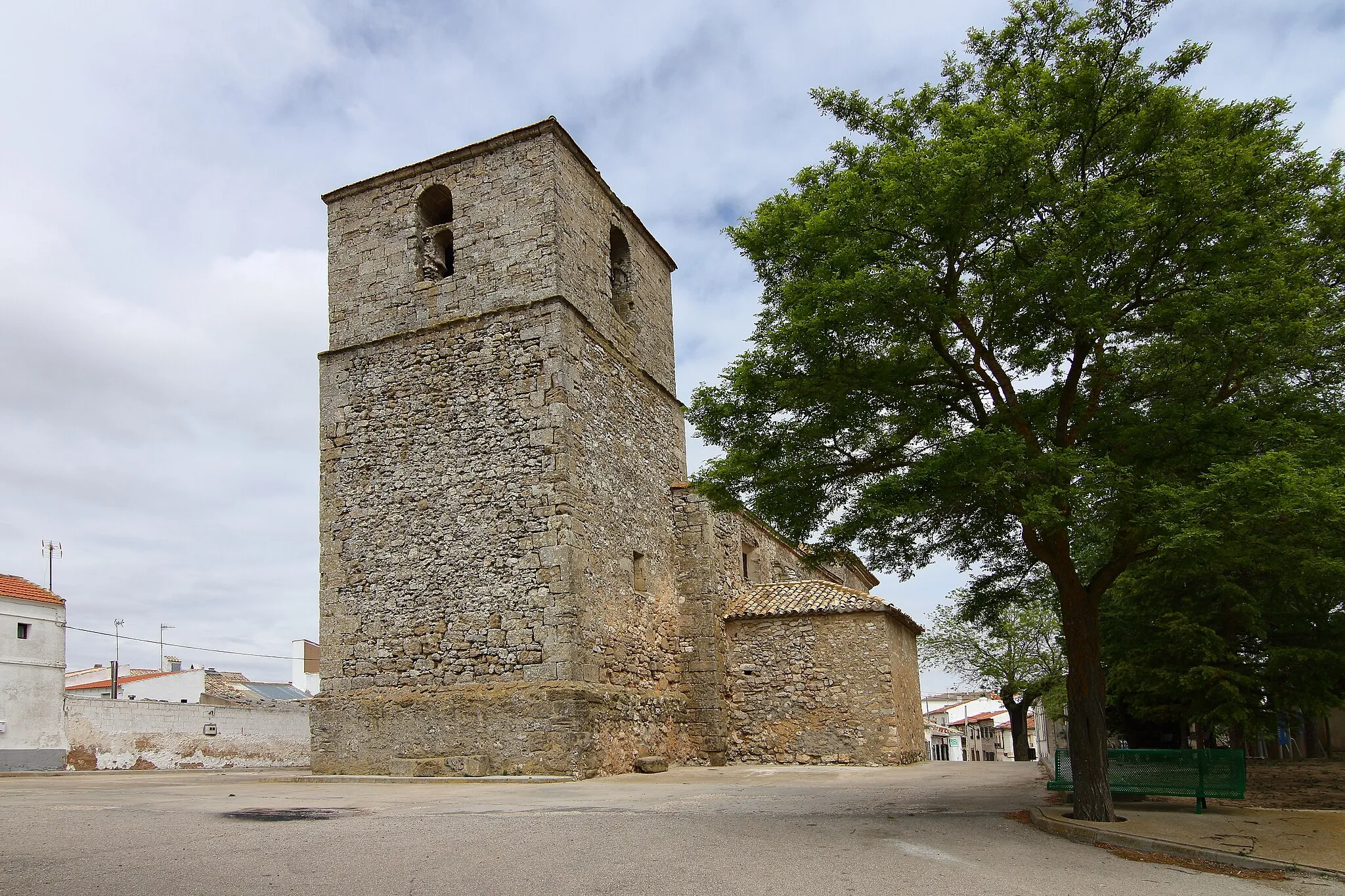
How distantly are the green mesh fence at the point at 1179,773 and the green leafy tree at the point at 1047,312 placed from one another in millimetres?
1595

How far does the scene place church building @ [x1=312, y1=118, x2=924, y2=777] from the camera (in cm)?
1513

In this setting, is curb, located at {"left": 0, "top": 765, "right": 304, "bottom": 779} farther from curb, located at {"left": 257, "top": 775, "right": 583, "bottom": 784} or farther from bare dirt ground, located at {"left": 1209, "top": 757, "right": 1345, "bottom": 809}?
bare dirt ground, located at {"left": 1209, "top": 757, "right": 1345, "bottom": 809}

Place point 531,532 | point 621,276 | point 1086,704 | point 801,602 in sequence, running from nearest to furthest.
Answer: point 1086,704, point 531,532, point 621,276, point 801,602

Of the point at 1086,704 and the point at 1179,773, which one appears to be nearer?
the point at 1086,704

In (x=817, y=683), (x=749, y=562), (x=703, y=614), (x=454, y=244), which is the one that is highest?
(x=454, y=244)

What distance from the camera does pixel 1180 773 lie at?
10.0 metres

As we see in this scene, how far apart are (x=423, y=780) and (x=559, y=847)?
8.13 metres

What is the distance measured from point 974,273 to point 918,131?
1.81 m

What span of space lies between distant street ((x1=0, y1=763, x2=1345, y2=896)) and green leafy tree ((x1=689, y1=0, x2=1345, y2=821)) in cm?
232

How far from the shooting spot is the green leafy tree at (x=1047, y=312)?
8609 millimetres

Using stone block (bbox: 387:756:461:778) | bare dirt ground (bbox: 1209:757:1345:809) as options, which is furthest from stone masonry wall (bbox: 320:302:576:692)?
bare dirt ground (bbox: 1209:757:1345:809)

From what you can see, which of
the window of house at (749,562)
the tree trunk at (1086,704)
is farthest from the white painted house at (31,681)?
the tree trunk at (1086,704)

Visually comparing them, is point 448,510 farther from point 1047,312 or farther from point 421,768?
point 1047,312

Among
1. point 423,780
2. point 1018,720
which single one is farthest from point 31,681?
point 1018,720
